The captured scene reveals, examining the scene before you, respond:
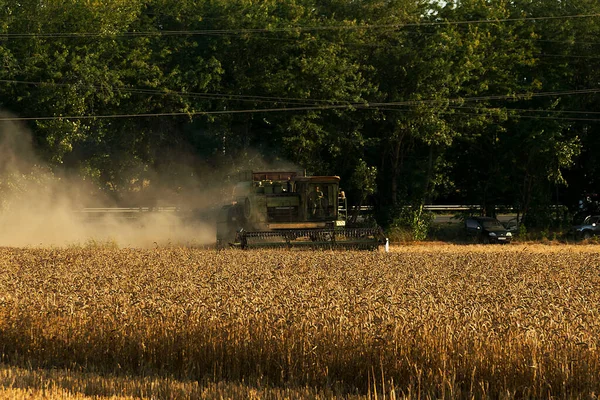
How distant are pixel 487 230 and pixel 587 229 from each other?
17.1 feet

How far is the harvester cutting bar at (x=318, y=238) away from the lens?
90.6 feet

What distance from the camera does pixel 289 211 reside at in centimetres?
3017

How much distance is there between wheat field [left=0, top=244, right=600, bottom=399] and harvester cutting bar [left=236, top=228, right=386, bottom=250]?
11918 mm

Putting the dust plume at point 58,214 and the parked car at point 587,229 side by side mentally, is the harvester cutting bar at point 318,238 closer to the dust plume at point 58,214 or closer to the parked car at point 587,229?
the dust plume at point 58,214

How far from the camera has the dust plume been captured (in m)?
36.2

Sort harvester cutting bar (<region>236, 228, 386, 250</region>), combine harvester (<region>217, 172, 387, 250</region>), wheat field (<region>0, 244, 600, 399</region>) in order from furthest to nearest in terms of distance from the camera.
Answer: combine harvester (<region>217, 172, 387, 250</region>) < harvester cutting bar (<region>236, 228, 386, 250</region>) < wheat field (<region>0, 244, 600, 399</region>)

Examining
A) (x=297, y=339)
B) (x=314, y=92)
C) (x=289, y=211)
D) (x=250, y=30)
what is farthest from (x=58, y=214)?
(x=297, y=339)

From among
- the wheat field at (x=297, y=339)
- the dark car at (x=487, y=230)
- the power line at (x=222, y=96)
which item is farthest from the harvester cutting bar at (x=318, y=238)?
the power line at (x=222, y=96)

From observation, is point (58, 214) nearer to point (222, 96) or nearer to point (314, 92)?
point (222, 96)

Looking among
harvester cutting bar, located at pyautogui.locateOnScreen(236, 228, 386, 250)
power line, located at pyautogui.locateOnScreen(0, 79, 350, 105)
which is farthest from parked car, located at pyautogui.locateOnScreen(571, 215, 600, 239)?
harvester cutting bar, located at pyautogui.locateOnScreen(236, 228, 386, 250)

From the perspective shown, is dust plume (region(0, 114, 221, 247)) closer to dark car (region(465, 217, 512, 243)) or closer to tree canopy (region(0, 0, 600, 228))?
tree canopy (region(0, 0, 600, 228))

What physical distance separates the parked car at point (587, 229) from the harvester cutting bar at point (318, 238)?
1497 centimetres

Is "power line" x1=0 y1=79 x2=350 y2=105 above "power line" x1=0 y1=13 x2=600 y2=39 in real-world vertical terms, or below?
below

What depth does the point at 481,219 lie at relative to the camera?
39.5m
